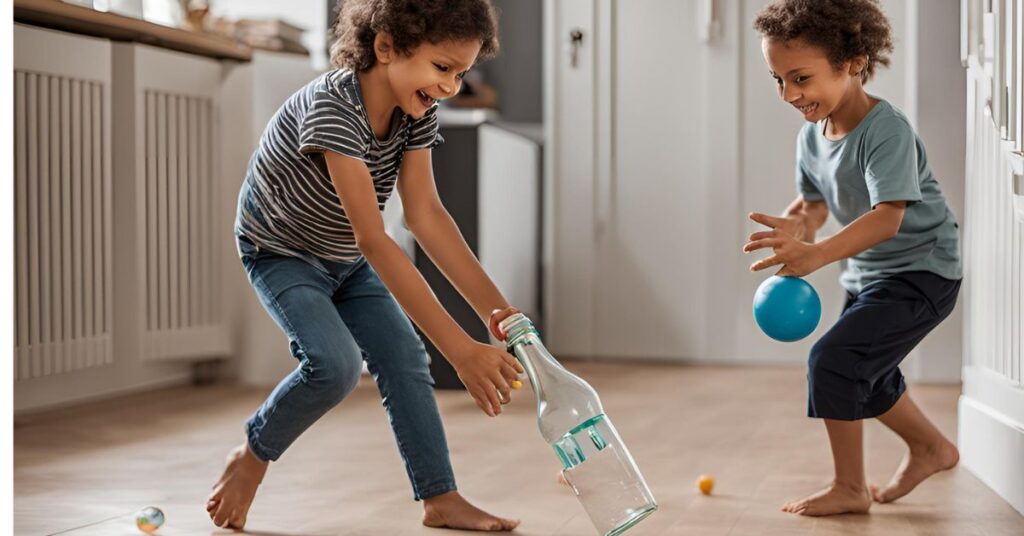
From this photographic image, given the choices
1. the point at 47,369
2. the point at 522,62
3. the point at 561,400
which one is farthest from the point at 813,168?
the point at 522,62

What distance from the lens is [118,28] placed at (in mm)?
2604

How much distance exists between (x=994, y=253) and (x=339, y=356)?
1057 millimetres

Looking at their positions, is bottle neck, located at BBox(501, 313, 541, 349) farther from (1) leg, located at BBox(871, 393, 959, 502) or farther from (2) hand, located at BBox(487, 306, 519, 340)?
(1) leg, located at BBox(871, 393, 959, 502)

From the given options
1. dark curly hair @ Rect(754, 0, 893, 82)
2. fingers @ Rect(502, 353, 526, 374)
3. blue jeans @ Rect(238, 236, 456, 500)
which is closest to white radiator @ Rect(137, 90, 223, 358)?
blue jeans @ Rect(238, 236, 456, 500)

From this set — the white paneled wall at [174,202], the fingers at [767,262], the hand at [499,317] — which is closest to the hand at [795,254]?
the fingers at [767,262]

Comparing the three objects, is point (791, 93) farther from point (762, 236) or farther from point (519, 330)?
point (519, 330)

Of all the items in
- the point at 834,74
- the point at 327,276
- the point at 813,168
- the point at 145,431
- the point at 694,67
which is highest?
the point at 694,67

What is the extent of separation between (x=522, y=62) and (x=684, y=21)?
582 mm

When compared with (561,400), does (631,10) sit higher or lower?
higher

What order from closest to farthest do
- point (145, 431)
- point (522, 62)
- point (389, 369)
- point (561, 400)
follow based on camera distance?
point (561, 400)
point (389, 369)
point (145, 431)
point (522, 62)

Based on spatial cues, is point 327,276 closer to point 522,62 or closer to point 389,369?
point 389,369

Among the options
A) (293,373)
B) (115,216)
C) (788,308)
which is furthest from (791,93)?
(115,216)

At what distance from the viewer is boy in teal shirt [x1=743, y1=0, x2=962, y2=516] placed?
4.83 feet

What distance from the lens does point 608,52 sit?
361cm
